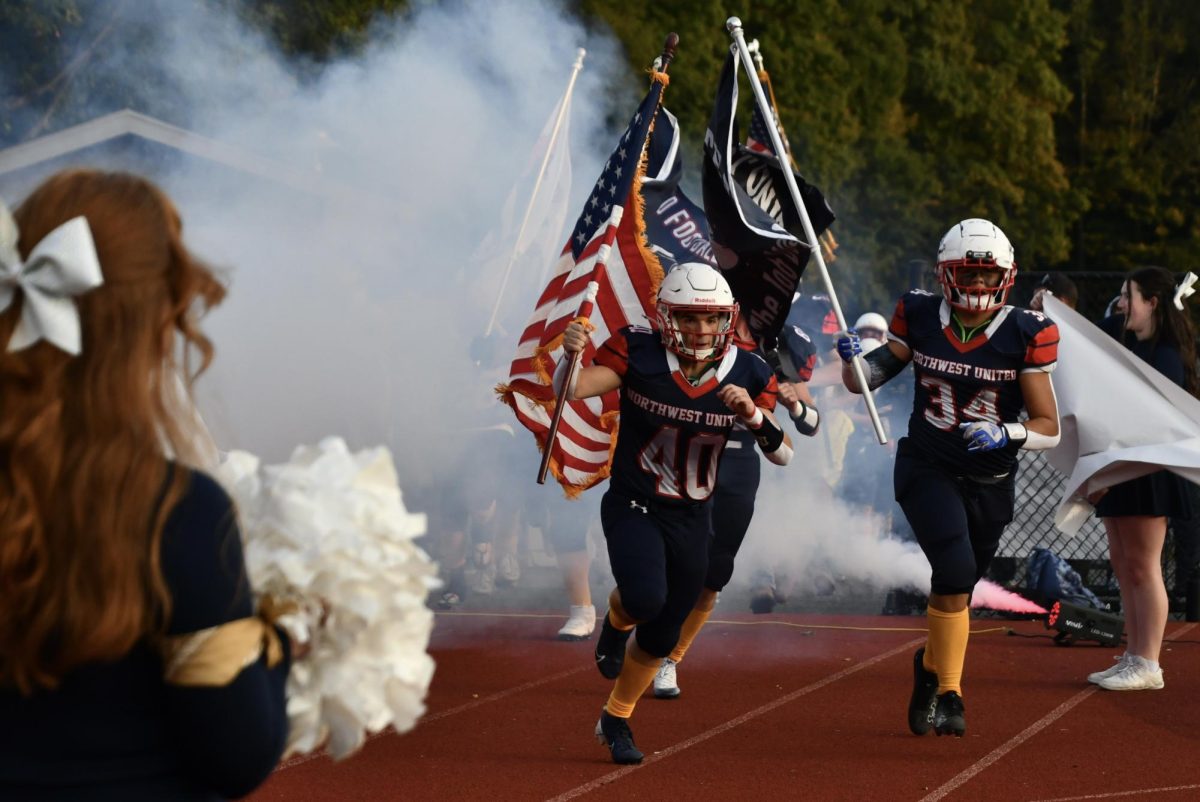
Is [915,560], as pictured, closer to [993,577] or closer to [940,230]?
[993,577]

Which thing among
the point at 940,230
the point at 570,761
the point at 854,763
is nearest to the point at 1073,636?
the point at 854,763

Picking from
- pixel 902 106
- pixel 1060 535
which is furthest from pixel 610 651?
pixel 902 106

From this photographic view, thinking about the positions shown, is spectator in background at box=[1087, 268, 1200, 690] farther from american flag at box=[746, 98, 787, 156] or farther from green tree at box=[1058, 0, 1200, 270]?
green tree at box=[1058, 0, 1200, 270]

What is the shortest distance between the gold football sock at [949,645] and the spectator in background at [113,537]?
542cm

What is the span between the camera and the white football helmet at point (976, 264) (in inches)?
294

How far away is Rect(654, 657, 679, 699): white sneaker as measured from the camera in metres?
8.29

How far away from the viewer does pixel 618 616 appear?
7.18 meters

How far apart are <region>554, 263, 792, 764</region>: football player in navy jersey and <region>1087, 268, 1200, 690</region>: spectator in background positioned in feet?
8.42

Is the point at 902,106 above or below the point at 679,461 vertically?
above

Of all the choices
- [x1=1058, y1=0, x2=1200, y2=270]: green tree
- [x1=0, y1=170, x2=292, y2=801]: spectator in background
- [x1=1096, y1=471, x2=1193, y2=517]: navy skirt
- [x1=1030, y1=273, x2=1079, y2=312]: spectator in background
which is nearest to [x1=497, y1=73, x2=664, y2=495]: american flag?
[x1=1096, y1=471, x2=1193, y2=517]: navy skirt

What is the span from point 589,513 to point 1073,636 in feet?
10.7

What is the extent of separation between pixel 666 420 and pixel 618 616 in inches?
35.9

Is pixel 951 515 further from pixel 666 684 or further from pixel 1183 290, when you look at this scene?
pixel 1183 290

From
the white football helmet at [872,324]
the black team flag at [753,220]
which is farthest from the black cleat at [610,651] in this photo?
the white football helmet at [872,324]
